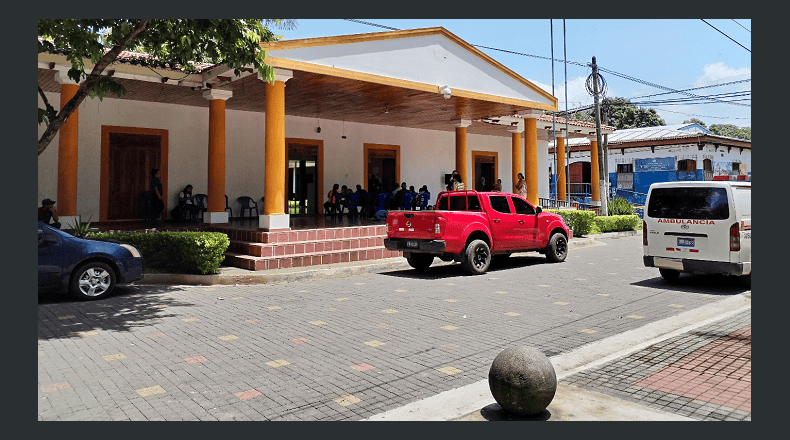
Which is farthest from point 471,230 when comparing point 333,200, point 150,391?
point 333,200

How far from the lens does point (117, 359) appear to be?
5.62 meters

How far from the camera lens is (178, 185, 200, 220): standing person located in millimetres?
16203

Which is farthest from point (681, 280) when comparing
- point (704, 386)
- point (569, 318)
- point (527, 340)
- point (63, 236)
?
point (63, 236)

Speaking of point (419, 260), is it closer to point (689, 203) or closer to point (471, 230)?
point (471, 230)

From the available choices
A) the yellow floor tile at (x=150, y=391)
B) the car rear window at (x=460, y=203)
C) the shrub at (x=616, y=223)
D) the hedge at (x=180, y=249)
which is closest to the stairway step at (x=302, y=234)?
the hedge at (x=180, y=249)

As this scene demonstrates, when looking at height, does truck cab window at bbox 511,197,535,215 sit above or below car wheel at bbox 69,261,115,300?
above

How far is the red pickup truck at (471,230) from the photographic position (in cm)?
1130

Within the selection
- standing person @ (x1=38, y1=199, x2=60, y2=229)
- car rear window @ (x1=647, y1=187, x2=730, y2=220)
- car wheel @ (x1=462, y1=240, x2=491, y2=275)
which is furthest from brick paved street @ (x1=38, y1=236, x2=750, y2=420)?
standing person @ (x1=38, y1=199, x2=60, y2=229)

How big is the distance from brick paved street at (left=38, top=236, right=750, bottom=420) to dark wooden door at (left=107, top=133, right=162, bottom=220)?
6804mm

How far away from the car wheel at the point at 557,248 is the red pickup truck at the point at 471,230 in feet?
0.06

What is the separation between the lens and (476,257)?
11.7m

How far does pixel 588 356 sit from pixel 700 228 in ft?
16.7

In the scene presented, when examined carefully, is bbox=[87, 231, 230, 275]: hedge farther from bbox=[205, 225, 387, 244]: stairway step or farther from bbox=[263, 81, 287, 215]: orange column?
bbox=[263, 81, 287, 215]: orange column

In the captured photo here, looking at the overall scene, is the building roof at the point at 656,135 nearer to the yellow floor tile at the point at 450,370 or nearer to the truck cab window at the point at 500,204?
the truck cab window at the point at 500,204
